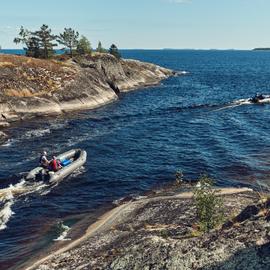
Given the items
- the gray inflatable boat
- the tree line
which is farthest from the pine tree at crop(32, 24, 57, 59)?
the gray inflatable boat

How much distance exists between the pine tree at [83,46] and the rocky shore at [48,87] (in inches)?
477

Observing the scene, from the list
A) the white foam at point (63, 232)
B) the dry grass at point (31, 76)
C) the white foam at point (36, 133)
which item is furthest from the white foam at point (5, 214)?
the dry grass at point (31, 76)

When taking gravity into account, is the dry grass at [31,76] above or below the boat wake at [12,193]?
above

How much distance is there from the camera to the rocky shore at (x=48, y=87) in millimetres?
63281

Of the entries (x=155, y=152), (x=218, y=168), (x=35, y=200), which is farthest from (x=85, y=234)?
(x=155, y=152)

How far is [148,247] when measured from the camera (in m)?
A: 14.3

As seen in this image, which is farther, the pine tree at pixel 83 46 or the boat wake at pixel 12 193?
the pine tree at pixel 83 46

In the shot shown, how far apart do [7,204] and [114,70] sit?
72.2 m

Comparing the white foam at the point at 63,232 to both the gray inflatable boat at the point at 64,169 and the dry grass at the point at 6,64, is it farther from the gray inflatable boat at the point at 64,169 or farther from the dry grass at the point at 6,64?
the dry grass at the point at 6,64

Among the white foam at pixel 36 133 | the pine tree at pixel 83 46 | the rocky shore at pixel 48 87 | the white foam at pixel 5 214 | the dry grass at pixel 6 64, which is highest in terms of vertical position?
the pine tree at pixel 83 46

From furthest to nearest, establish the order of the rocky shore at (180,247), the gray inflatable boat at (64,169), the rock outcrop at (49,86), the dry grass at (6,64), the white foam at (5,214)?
1. the dry grass at (6,64)
2. the rock outcrop at (49,86)
3. the gray inflatable boat at (64,169)
4. the white foam at (5,214)
5. the rocky shore at (180,247)

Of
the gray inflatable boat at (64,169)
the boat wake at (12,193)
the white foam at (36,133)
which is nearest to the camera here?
the boat wake at (12,193)

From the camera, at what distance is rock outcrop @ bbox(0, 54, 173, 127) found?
2499 inches

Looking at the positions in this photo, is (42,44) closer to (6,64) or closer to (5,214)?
(6,64)
